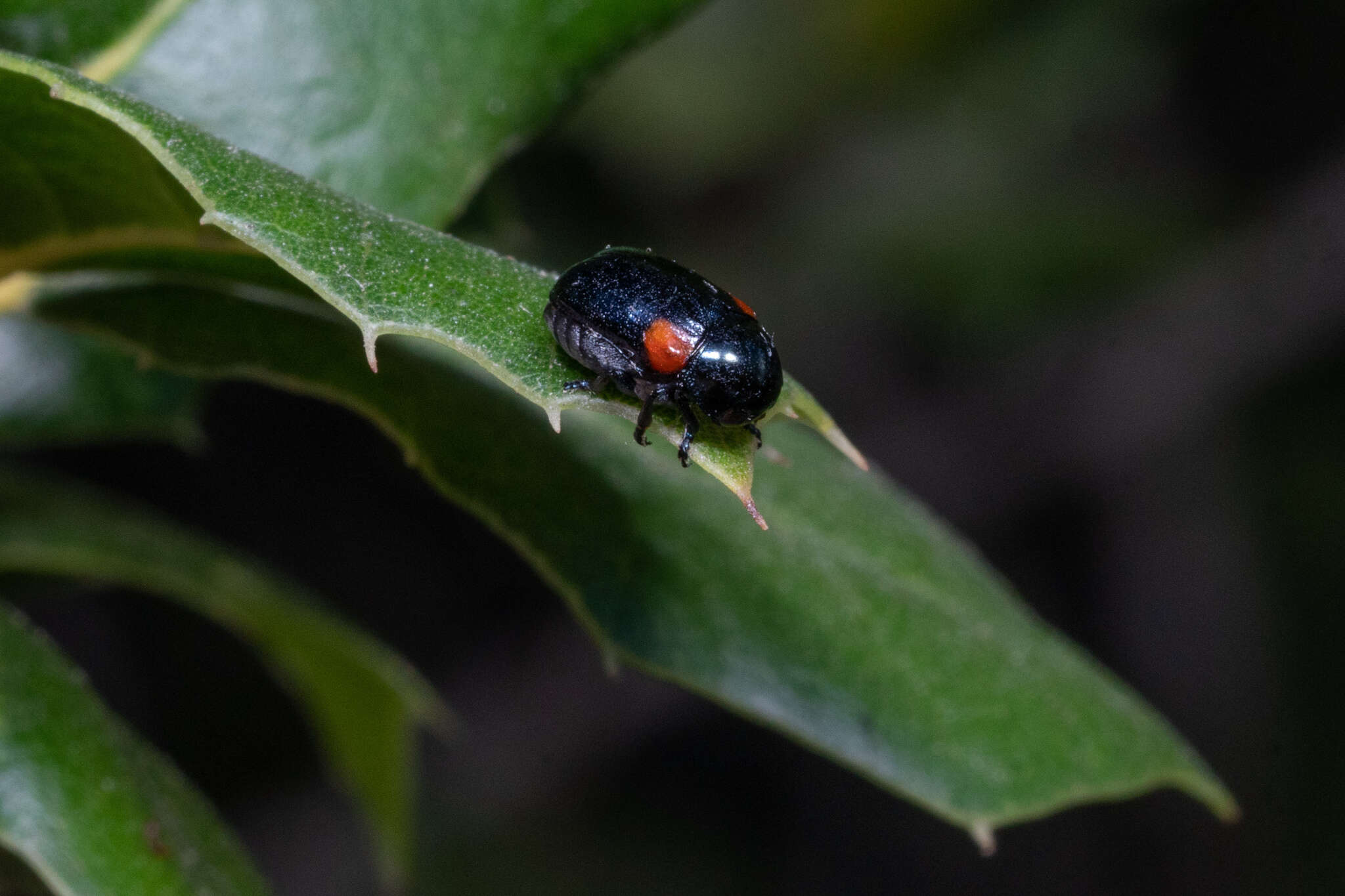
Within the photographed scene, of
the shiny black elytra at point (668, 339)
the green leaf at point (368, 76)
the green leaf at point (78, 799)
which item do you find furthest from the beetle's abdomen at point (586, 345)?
the green leaf at point (78, 799)

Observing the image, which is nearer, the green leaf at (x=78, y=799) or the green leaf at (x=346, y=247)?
the green leaf at (x=346, y=247)

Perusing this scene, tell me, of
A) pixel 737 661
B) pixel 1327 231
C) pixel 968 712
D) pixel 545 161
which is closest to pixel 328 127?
pixel 737 661

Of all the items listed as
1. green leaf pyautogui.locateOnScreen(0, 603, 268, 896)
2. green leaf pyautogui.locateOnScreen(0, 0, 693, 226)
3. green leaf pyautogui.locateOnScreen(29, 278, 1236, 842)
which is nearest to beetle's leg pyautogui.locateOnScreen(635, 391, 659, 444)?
green leaf pyautogui.locateOnScreen(29, 278, 1236, 842)

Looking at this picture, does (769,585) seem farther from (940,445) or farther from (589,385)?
(940,445)

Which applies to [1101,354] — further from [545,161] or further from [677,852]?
[677,852]

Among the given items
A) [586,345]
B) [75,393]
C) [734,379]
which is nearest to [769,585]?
[734,379]

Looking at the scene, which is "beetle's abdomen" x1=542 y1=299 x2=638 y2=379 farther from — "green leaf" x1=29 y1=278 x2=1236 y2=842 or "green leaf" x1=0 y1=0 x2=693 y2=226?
"green leaf" x1=0 y1=0 x2=693 y2=226

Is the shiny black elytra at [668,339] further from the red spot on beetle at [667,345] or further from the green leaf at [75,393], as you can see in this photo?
the green leaf at [75,393]
